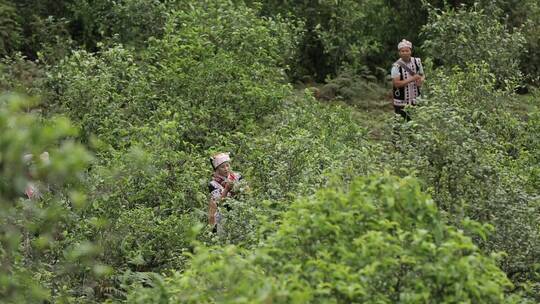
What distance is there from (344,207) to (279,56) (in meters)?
10.1

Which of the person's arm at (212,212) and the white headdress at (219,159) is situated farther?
the white headdress at (219,159)

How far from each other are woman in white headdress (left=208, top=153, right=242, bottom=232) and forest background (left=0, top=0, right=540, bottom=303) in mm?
268

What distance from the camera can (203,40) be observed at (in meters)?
16.0

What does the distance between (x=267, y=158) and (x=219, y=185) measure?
2.05 feet

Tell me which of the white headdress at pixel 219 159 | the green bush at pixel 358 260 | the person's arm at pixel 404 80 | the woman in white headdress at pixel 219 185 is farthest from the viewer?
the person's arm at pixel 404 80

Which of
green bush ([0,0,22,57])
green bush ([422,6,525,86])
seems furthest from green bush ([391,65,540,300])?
green bush ([0,0,22,57])

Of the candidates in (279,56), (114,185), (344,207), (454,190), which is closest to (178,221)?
(114,185)

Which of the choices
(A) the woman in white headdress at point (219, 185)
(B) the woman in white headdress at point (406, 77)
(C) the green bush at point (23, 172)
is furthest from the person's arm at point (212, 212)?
(B) the woman in white headdress at point (406, 77)

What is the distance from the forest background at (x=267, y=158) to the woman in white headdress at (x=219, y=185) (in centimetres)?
27

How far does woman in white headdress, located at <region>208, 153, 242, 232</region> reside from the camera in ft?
38.3

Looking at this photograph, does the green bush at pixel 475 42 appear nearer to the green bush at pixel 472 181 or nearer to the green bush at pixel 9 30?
the green bush at pixel 472 181

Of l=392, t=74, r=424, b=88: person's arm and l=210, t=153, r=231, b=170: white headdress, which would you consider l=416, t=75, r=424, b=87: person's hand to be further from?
l=210, t=153, r=231, b=170: white headdress

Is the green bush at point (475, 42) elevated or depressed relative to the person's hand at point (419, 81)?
depressed

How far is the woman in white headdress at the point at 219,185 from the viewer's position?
38.3ft
